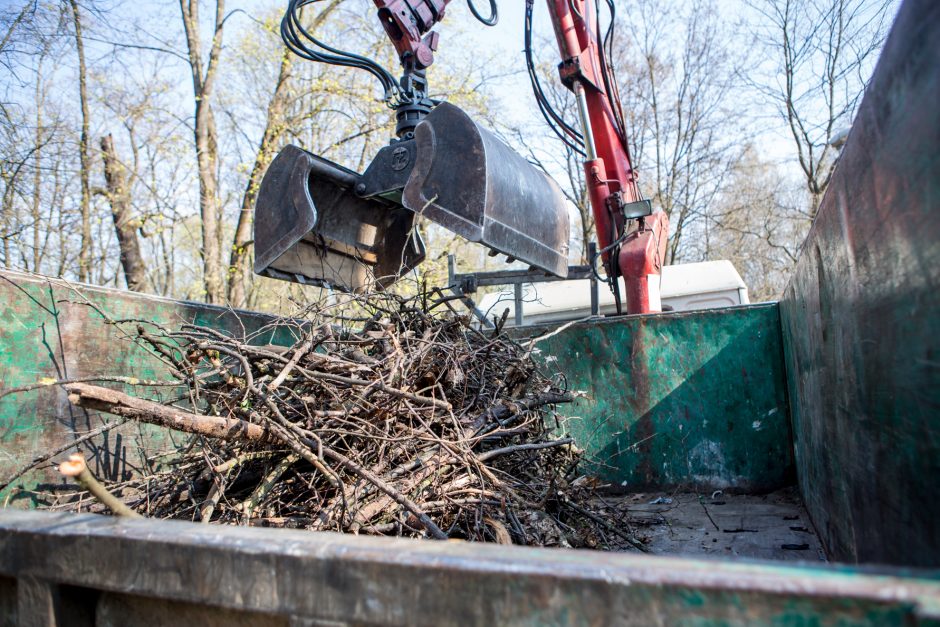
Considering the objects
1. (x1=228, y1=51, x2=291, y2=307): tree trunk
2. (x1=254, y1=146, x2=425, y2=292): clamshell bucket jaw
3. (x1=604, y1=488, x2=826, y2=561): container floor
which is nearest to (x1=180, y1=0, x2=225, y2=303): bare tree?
(x1=228, y1=51, x2=291, y2=307): tree trunk

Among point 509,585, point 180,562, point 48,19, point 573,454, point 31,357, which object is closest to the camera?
point 509,585

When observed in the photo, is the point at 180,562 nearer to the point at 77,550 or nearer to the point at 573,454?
the point at 77,550

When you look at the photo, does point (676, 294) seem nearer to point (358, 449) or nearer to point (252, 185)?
point (358, 449)

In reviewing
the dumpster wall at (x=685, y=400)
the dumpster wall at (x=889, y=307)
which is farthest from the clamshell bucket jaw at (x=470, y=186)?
the dumpster wall at (x=889, y=307)

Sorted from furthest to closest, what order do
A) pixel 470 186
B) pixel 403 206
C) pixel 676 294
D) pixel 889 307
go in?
1. pixel 676 294
2. pixel 403 206
3. pixel 470 186
4. pixel 889 307

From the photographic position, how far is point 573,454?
338 cm

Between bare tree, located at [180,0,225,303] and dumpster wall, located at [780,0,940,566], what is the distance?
395 inches

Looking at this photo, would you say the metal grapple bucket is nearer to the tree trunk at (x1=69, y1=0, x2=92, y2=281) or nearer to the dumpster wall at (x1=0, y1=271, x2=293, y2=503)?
the dumpster wall at (x1=0, y1=271, x2=293, y2=503)

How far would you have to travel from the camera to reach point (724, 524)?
315cm

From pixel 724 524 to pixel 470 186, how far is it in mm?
2053

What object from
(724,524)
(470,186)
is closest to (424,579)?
(470,186)

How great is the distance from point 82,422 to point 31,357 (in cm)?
34

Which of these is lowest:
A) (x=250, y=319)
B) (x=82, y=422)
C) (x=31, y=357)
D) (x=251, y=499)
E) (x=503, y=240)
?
(x=251, y=499)

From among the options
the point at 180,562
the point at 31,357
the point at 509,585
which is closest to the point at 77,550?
the point at 180,562
